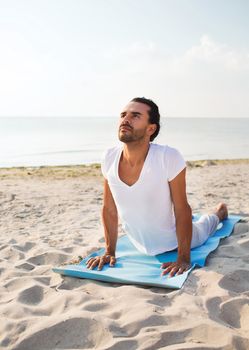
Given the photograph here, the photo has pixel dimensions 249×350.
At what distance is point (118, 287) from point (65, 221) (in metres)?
2.92

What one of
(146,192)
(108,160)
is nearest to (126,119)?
(108,160)

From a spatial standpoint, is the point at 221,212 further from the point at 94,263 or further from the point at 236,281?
the point at 94,263

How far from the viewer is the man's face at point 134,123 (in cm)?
368

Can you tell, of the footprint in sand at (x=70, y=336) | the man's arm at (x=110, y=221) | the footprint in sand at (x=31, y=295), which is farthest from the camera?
the man's arm at (x=110, y=221)

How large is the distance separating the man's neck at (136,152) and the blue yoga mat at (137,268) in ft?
3.20

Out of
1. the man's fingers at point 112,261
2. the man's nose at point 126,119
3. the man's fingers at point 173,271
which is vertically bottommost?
the man's fingers at point 112,261

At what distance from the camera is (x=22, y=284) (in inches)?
137

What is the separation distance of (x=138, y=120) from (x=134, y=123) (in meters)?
0.06

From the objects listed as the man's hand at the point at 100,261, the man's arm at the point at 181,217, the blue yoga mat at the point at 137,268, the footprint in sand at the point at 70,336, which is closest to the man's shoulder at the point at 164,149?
the man's arm at the point at 181,217

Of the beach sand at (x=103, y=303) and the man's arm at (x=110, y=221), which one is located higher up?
the man's arm at (x=110, y=221)

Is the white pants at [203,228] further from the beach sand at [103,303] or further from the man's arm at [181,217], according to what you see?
the man's arm at [181,217]

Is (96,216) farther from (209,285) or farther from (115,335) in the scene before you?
(115,335)

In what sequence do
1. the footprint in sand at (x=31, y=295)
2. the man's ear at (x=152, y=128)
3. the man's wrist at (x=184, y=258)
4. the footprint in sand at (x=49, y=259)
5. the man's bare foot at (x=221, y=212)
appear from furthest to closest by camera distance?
the man's bare foot at (x=221, y=212) → the footprint in sand at (x=49, y=259) → the man's ear at (x=152, y=128) → the man's wrist at (x=184, y=258) → the footprint in sand at (x=31, y=295)

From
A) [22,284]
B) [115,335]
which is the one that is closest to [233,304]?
[115,335]
